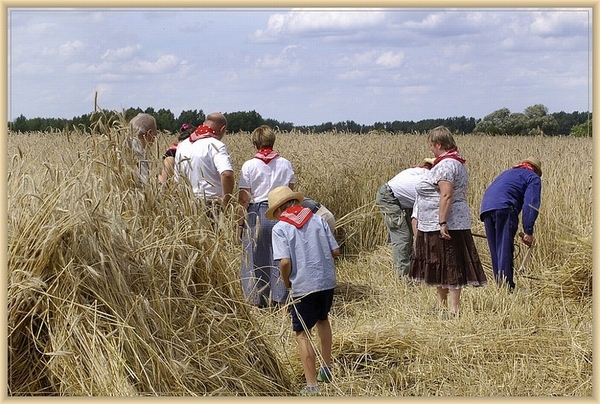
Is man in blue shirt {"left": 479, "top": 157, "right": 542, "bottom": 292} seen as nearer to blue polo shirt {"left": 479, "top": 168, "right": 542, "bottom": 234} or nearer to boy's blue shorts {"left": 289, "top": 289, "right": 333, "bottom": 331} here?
blue polo shirt {"left": 479, "top": 168, "right": 542, "bottom": 234}

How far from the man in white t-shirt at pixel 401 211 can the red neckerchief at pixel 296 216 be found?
141 inches

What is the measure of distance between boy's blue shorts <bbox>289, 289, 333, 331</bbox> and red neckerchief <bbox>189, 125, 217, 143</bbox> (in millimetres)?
2398

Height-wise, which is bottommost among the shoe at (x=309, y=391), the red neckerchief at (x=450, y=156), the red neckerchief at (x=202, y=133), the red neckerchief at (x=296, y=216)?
the shoe at (x=309, y=391)

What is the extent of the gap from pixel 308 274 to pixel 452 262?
2.33 meters

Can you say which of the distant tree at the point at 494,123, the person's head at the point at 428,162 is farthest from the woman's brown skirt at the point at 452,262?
the distant tree at the point at 494,123

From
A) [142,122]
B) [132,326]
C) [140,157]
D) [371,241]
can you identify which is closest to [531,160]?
[371,241]

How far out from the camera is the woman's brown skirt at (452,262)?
21.5 feet

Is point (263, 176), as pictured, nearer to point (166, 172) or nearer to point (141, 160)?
point (166, 172)

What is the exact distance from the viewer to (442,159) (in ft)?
21.3

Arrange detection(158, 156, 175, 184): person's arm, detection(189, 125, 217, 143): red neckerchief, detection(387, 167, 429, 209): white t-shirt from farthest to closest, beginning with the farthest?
detection(387, 167, 429, 209): white t-shirt
detection(189, 125, 217, 143): red neckerchief
detection(158, 156, 175, 184): person's arm

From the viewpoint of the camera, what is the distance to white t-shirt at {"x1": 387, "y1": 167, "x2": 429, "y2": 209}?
8.09 m

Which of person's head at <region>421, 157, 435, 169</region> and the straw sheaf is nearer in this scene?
the straw sheaf

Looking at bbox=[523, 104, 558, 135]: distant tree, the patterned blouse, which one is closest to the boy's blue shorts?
the patterned blouse

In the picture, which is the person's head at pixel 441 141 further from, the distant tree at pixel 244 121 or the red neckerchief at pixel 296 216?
the distant tree at pixel 244 121
